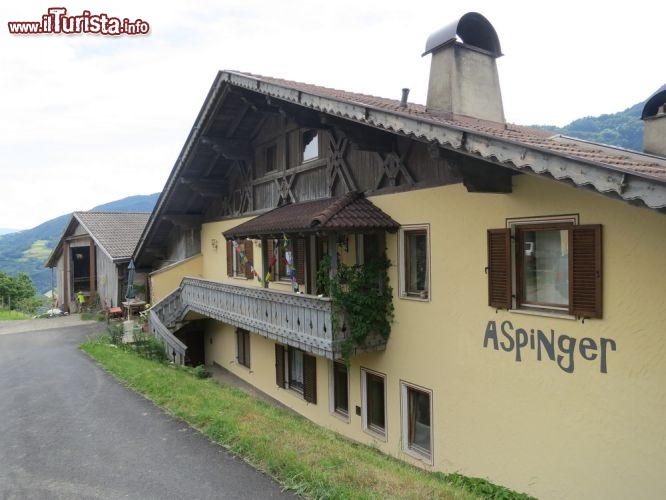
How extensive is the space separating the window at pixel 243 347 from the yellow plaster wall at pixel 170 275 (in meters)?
3.89

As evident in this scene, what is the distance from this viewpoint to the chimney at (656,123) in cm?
873

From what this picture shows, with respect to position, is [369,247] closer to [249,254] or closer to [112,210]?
[249,254]

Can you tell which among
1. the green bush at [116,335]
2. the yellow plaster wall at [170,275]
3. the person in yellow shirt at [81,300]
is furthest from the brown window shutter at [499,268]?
the person in yellow shirt at [81,300]

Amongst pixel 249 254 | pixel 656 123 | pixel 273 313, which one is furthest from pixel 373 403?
pixel 656 123

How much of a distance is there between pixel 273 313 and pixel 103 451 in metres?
4.95

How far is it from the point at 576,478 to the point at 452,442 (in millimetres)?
2247

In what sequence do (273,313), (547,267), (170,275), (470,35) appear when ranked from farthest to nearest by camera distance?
1. (170,275)
2. (273,313)
3. (470,35)
4. (547,267)

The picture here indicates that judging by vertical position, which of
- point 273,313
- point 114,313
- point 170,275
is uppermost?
point 170,275

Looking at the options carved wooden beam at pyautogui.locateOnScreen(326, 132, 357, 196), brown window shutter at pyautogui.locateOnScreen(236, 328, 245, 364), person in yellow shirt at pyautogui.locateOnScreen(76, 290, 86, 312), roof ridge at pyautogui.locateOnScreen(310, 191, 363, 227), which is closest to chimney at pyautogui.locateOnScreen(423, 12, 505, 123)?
carved wooden beam at pyautogui.locateOnScreen(326, 132, 357, 196)

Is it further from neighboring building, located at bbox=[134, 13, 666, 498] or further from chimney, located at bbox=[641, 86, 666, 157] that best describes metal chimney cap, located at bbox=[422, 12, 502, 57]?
chimney, located at bbox=[641, 86, 666, 157]

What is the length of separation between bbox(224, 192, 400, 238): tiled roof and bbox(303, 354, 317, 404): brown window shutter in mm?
3668

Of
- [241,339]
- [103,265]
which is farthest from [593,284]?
[103,265]

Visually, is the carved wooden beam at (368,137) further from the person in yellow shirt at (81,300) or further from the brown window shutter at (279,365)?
the person in yellow shirt at (81,300)

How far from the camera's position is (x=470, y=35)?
10.3m
